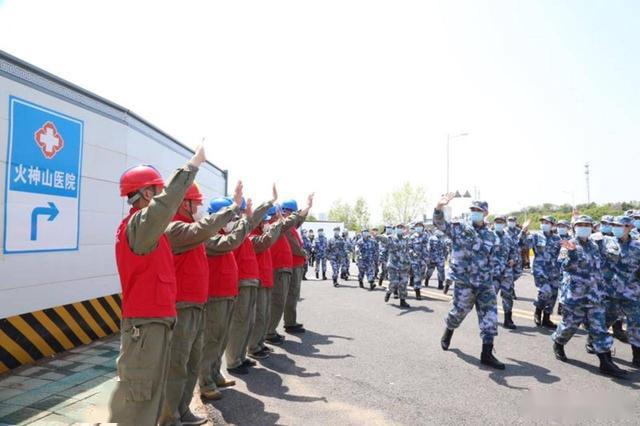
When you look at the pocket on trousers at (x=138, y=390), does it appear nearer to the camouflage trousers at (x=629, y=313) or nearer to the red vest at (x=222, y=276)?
the red vest at (x=222, y=276)

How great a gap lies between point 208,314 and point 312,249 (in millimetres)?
24557

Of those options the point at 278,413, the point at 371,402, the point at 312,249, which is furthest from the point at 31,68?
the point at 312,249

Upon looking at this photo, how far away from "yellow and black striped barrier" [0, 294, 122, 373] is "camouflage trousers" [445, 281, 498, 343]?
542 cm

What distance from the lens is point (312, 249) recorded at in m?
29.3

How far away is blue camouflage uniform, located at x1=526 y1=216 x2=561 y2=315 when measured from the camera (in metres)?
9.14

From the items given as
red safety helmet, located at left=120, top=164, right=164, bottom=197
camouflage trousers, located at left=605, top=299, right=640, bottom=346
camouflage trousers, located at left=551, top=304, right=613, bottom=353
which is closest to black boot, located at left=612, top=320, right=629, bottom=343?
camouflage trousers, located at left=605, top=299, right=640, bottom=346

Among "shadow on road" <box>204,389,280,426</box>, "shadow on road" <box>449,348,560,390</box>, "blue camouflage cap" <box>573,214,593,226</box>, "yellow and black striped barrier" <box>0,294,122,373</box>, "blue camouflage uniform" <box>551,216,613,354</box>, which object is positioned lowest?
"shadow on road" <box>204,389,280,426</box>

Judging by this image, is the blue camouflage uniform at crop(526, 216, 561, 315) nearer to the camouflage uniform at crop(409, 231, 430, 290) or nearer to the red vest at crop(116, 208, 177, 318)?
the camouflage uniform at crop(409, 231, 430, 290)

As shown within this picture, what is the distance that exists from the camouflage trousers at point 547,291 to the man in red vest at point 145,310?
8195 millimetres

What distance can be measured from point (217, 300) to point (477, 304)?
4028mm

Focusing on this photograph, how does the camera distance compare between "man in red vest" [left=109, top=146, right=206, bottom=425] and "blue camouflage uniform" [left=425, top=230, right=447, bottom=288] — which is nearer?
"man in red vest" [left=109, top=146, right=206, bottom=425]

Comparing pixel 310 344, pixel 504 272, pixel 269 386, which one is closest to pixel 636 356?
pixel 504 272

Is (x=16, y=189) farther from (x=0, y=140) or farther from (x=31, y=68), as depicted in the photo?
(x=31, y=68)

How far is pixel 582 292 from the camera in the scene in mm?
6355
